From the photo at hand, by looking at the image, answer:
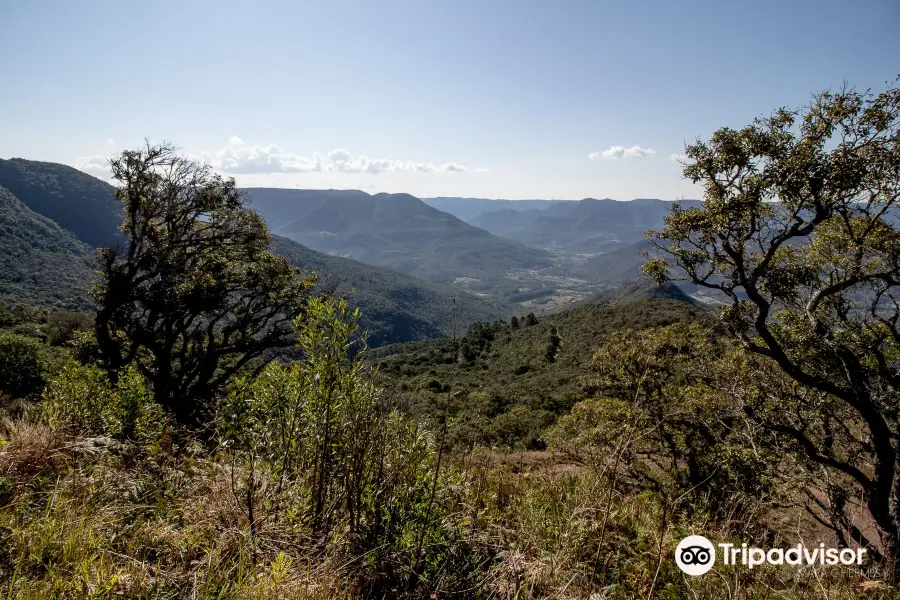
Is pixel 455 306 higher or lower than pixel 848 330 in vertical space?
higher

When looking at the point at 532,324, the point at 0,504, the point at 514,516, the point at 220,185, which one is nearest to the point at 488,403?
the point at 220,185

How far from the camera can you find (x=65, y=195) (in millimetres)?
144125

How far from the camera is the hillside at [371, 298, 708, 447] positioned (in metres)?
24.6

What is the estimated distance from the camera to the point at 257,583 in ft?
8.93

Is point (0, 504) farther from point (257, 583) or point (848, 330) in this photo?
point (848, 330)

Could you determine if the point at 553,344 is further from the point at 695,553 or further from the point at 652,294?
the point at 652,294

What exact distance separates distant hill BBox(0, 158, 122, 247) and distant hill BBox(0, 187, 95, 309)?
53.7 m

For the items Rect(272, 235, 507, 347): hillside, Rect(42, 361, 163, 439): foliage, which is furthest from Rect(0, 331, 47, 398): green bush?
Rect(272, 235, 507, 347): hillside

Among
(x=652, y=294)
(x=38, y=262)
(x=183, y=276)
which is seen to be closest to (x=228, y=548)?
(x=183, y=276)

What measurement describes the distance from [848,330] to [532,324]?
195ft

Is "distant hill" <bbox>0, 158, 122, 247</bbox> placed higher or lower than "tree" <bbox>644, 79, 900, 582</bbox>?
higher

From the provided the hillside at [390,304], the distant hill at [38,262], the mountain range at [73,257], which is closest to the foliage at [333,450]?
the mountain range at [73,257]

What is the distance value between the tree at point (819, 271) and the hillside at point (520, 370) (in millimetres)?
9223

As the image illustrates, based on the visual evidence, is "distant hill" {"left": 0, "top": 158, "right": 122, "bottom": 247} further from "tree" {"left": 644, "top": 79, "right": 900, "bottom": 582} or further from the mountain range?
"tree" {"left": 644, "top": 79, "right": 900, "bottom": 582}
